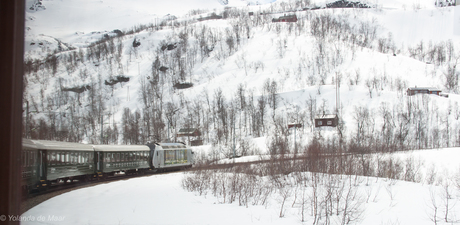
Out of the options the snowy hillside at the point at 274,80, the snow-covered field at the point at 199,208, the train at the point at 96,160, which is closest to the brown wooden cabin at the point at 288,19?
the snowy hillside at the point at 274,80

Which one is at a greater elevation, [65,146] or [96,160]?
[65,146]

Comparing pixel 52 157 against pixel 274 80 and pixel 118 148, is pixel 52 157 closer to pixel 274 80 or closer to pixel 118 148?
pixel 118 148

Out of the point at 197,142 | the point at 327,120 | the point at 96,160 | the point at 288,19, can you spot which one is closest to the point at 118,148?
the point at 96,160

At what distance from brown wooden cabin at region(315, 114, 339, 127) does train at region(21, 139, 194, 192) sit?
40.6m

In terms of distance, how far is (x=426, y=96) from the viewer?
70438 millimetres

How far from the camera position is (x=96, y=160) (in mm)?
20562

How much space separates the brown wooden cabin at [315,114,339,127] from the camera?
2594 inches

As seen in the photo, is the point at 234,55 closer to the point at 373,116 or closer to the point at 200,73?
the point at 200,73

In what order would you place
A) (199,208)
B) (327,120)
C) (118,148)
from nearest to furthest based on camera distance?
(199,208) → (118,148) → (327,120)

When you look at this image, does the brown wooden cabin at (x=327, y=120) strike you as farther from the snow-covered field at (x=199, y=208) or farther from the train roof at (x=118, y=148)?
the snow-covered field at (x=199, y=208)

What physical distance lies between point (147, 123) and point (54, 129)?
48.8 m

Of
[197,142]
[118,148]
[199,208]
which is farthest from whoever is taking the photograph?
[197,142]

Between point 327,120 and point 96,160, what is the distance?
55246 millimetres

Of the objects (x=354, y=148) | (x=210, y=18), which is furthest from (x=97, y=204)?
(x=210, y=18)
